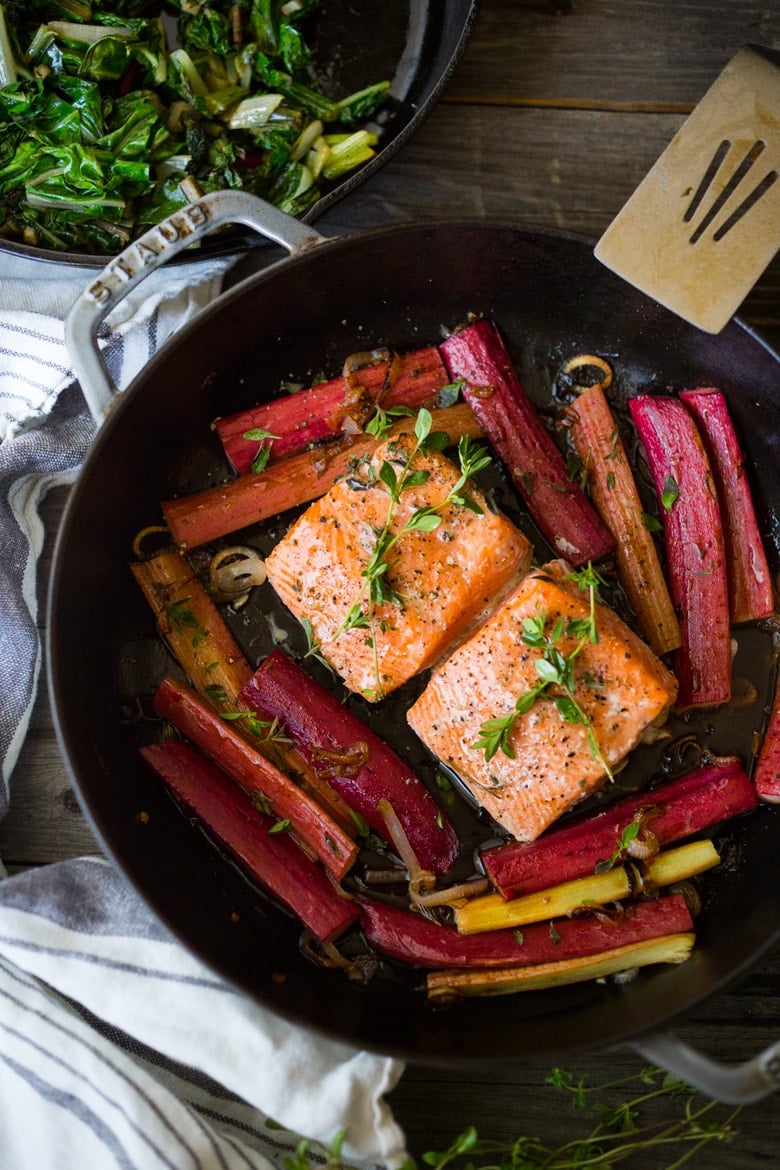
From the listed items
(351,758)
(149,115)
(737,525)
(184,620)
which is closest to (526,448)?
(737,525)

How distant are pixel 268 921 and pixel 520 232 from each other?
2331 millimetres

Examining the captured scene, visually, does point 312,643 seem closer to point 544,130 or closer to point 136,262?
point 136,262

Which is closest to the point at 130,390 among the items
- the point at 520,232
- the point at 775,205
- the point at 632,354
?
the point at 520,232

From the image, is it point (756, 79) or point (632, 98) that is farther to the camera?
point (632, 98)

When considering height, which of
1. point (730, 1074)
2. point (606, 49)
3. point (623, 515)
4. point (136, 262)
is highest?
point (606, 49)

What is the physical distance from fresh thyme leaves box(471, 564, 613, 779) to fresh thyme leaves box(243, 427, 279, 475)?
3.35 feet

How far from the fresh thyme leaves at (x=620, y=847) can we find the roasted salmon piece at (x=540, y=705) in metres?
0.17

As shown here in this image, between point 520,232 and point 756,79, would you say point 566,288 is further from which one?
point 756,79

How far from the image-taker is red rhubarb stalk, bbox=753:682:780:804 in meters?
3.02

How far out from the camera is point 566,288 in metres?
3.23

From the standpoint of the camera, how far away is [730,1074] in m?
2.37

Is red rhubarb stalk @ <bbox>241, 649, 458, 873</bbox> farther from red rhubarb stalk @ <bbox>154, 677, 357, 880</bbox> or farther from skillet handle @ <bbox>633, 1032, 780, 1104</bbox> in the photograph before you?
skillet handle @ <bbox>633, 1032, 780, 1104</bbox>

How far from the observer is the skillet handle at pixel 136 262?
8.99ft

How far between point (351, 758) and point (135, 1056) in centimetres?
117
